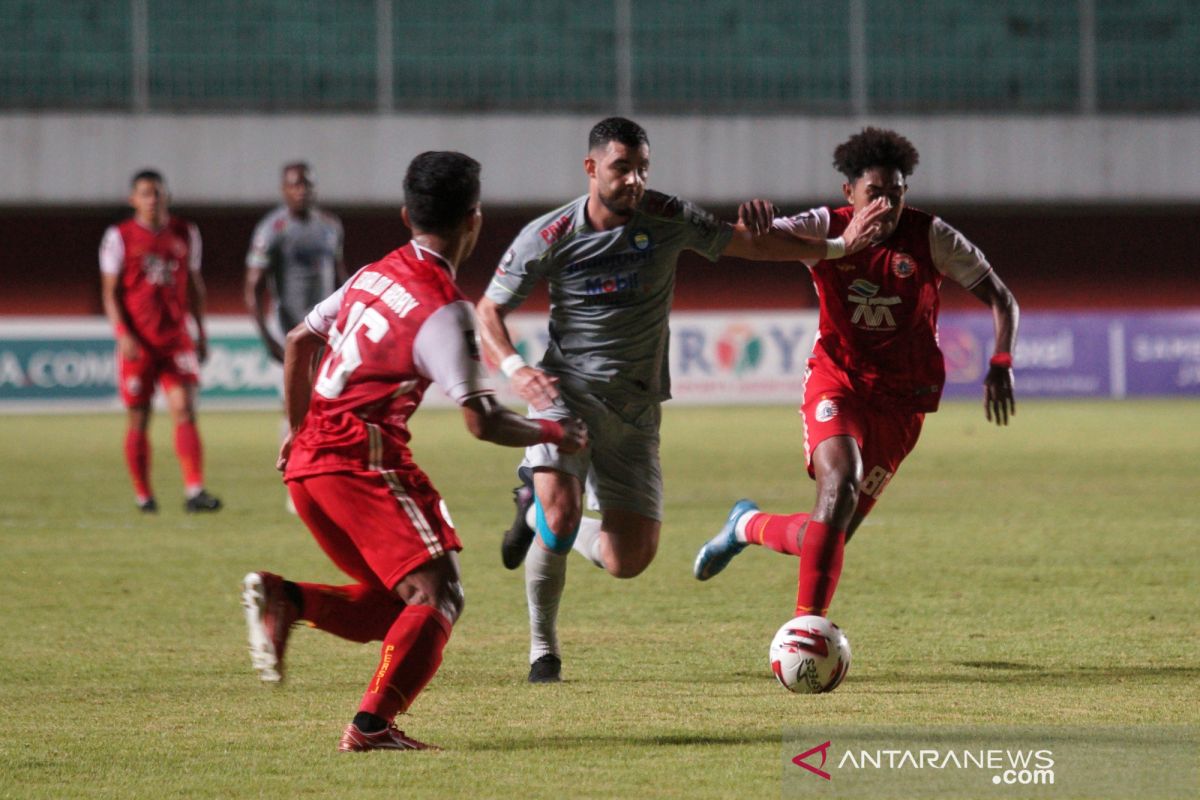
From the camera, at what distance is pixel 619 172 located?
225 inches

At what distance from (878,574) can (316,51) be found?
24544 millimetres

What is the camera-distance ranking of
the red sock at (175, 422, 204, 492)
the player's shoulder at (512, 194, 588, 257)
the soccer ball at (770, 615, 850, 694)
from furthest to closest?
the red sock at (175, 422, 204, 492)
the player's shoulder at (512, 194, 588, 257)
the soccer ball at (770, 615, 850, 694)

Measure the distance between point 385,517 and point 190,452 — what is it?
24.2 ft

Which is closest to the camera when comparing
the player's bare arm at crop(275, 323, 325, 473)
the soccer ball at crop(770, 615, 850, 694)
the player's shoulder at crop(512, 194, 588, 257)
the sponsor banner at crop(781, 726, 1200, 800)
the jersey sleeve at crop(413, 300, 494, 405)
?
the sponsor banner at crop(781, 726, 1200, 800)

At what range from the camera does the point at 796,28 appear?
32.2 meters

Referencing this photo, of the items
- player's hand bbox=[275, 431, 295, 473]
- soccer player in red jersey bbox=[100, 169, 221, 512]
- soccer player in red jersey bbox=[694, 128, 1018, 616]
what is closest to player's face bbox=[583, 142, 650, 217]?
soccer player in red jersey bbox=[694, 128, 1018, 616]

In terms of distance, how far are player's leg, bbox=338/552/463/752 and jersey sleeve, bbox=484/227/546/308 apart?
4.36 feet

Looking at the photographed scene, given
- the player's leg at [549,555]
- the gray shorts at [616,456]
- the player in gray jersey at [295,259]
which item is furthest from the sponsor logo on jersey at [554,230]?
the player in gray jersey at [295,259]

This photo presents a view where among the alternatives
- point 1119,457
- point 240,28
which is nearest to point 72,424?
point 240,28

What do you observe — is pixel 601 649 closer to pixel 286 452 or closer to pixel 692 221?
pixel 692 221

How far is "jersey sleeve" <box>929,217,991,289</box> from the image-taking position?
6.38m

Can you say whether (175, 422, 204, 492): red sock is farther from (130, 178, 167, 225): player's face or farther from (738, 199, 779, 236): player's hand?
(738, 199, 779, 236): player's hand

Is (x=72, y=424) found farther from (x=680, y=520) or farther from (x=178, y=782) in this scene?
(x=178, y=782)

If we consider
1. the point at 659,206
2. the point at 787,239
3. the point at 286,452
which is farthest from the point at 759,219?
the point at 286,452
